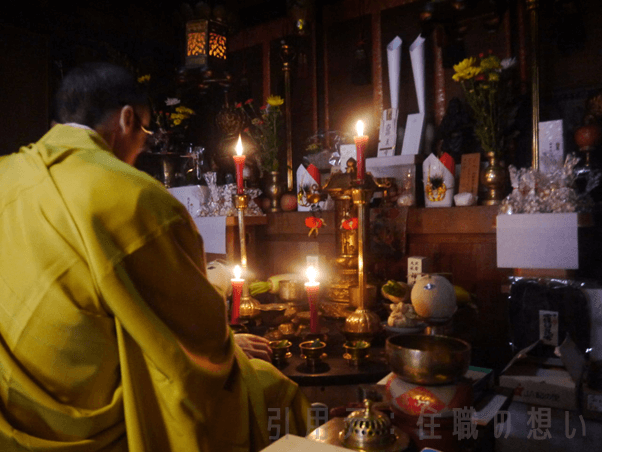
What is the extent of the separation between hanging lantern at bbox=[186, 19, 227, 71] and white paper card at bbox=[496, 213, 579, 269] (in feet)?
6.29

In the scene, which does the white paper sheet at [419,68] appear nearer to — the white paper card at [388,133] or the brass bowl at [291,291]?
the white paper card at [388,133]

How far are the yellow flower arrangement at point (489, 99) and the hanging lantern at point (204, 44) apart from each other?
1460 millimetres

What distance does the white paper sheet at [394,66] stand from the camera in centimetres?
331

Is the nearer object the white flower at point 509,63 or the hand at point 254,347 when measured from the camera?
the hand at point 254,347

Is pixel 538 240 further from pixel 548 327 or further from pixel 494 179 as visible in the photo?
pixel 494 179

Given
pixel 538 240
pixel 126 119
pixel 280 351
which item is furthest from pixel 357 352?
pixel 538 240

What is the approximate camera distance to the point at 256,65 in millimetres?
4285

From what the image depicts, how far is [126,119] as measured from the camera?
4.51 feet

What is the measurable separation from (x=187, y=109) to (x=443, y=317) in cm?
339

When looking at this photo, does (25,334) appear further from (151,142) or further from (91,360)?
(151,142)

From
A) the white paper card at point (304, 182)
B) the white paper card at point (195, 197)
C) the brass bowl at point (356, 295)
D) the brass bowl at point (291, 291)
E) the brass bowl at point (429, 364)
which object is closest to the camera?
the brass bowl at point (429, 364)

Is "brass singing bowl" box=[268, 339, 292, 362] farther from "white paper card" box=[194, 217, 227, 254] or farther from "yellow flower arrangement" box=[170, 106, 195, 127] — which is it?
"yellow flower arrangement" box=[170, 106, 195, 127]

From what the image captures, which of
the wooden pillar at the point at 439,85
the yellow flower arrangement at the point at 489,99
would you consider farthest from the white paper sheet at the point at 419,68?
the yellow flower arrangement at the point at 489,99

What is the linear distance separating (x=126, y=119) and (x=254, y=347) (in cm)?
81
